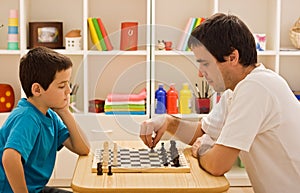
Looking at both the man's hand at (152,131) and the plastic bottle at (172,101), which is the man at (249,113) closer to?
the man's hand at (152,131)

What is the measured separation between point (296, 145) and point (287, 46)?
7.42ft

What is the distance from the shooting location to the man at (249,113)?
173 cm

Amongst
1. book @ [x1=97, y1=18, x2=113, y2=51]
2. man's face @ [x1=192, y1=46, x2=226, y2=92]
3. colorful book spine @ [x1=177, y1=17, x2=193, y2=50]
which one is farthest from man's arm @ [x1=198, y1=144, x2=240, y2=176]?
book @ [x1=97, y1=18, x2=113, y2=51]

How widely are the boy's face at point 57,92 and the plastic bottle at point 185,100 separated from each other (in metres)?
1.40

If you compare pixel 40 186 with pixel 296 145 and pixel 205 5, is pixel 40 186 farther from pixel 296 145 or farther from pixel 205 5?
pixel 205 5

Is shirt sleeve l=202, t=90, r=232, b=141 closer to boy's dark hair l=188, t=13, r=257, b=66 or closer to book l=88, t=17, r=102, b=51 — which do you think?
boy's dark hair l=188, t=13, r=257, b=66

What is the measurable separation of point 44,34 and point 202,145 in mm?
1991

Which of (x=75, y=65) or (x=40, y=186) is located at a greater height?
(x=75, y=65)

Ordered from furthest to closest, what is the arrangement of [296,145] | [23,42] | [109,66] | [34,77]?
[109,66]
[23,42]
[34,77]
[296,145]

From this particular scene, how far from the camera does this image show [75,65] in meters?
3.93

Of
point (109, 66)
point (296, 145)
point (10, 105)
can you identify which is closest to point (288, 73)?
point (109, 66)

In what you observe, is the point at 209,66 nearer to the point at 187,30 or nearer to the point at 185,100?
the point at 185,100

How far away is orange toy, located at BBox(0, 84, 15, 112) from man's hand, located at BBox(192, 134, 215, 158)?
196cm

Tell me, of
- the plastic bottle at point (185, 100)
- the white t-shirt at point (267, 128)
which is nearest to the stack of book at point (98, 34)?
the plastic bottle at point (185, 100)
